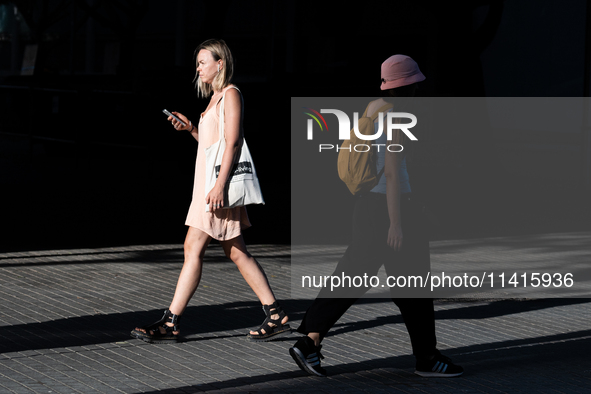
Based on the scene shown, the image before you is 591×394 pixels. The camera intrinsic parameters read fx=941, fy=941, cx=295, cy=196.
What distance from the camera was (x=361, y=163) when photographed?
15.9 ft

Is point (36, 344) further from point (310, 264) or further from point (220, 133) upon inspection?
point (310, 264)

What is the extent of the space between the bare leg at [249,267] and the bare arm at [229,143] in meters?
0.34

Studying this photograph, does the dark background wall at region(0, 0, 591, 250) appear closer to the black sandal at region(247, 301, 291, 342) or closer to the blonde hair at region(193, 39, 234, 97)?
the black sandal at region(247, 301, 291, 342)

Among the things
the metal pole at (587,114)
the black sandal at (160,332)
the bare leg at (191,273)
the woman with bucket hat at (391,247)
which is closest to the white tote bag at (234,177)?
the bare leg at (191,273)

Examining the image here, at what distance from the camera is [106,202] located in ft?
43.8

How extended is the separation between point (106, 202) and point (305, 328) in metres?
8.74

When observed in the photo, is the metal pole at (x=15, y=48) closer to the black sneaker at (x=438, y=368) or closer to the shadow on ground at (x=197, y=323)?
the shadow on ground at (x=197, y=323)

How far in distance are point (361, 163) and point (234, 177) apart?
3.54 ft

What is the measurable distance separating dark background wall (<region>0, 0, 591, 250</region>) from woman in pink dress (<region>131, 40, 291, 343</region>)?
432cm

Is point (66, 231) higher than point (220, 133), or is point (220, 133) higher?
point (220, 133)

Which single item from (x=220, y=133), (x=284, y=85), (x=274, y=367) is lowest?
(x=274, y=367)

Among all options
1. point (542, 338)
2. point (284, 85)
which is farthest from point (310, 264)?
point (284, 85)

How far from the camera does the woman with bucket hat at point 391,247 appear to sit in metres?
4.91

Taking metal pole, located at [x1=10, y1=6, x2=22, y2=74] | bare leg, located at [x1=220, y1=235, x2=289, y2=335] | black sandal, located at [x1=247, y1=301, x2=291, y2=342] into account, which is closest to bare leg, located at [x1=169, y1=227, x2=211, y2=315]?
bare leg, located at [x1=220, y1=235, x2=289, y2=335]
